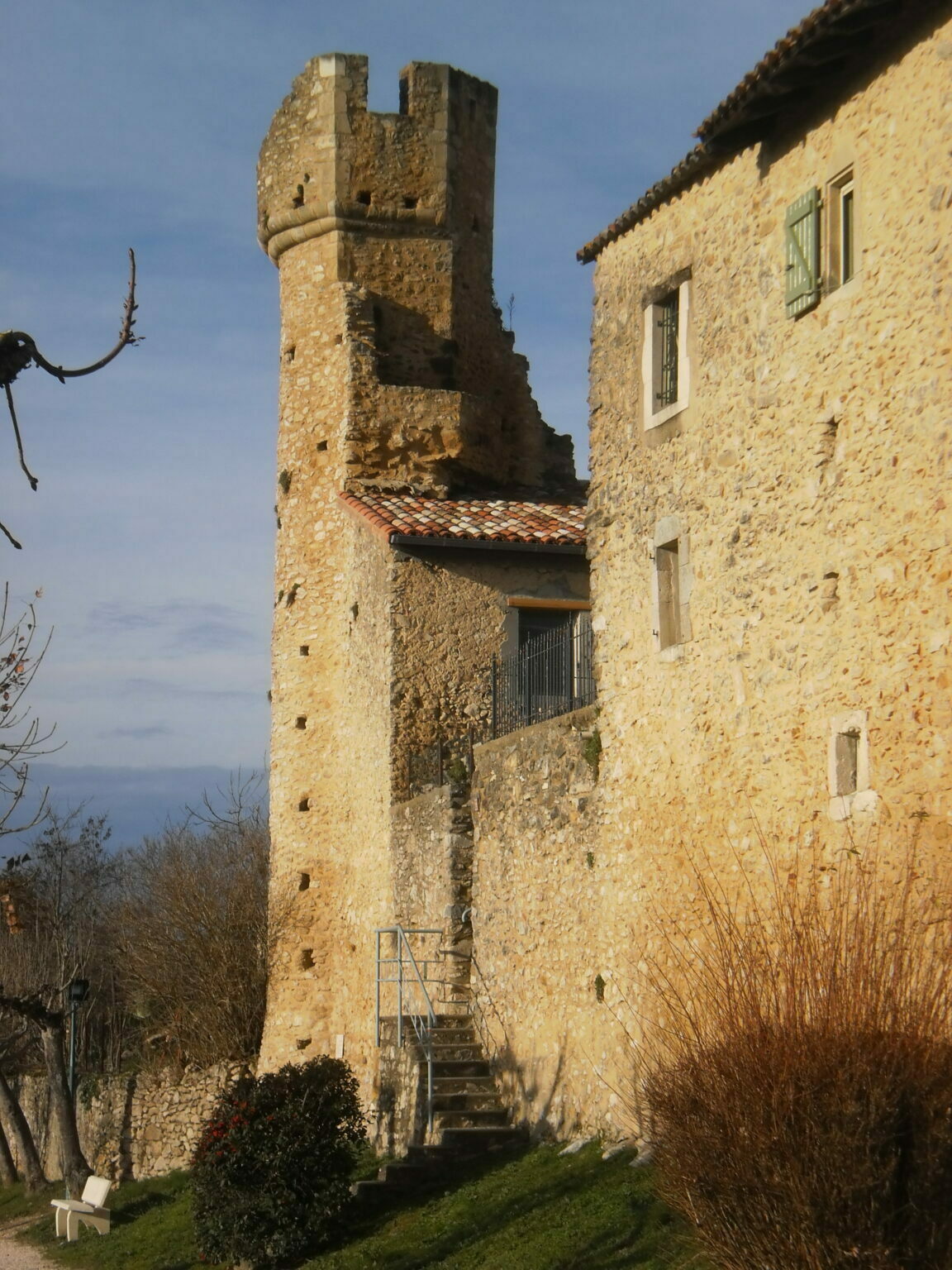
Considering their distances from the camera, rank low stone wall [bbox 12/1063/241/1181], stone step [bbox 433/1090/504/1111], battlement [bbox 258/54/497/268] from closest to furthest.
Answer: stone step [bbox 433/1090/504/1111] < battlement [bbox 258/54/497/268] < low stone wall [bbox 12/1063/241/1181]

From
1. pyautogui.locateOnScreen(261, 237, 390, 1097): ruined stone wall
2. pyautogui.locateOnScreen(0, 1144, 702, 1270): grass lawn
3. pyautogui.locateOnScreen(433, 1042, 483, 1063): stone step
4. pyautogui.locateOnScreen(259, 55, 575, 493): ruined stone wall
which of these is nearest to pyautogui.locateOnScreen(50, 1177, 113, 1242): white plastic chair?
pyautogui.locateOnScreen(0, 1144, 702, 1270): grass lawn

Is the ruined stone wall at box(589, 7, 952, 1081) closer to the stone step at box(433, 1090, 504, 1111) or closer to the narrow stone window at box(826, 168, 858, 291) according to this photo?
the narrow stone window at box(826, 168, 858, 291)

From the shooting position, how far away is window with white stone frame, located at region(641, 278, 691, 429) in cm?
1300

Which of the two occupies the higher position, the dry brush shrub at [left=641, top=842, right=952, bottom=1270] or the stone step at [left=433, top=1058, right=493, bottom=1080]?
the dry brush shrub at [left=641, top=842, right=952, bottom=1270]

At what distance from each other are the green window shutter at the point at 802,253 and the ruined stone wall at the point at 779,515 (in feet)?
0.41

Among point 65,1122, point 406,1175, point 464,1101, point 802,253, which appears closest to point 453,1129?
point 464,1101

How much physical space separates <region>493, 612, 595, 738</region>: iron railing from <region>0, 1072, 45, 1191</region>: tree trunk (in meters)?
12.7

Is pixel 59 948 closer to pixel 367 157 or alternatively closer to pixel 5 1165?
pixel 5 1165

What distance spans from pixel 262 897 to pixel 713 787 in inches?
676

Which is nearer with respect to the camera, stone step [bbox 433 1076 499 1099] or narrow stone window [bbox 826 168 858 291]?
narrow stone window [bbox 826 168 858 291]

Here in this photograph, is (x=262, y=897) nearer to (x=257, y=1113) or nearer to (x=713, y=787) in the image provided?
(x=257, y=1113)

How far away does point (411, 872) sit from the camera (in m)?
19.8

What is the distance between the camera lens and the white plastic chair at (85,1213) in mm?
21719

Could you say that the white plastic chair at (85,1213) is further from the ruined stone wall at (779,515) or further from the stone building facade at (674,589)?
the ruined stone wall at (779,515)
